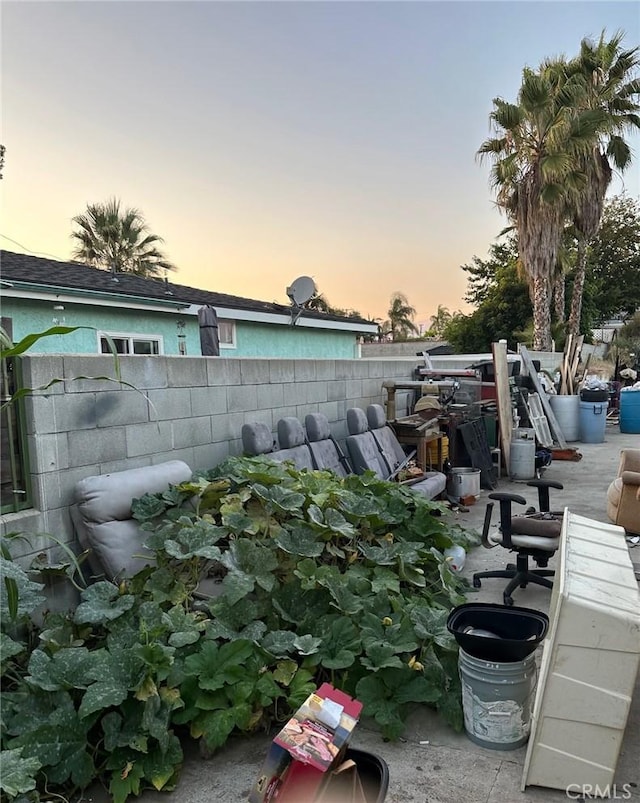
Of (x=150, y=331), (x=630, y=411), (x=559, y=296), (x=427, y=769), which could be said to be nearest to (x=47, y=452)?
(x=427, y=769)

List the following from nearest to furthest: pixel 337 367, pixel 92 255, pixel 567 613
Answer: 1. pixel 567 613
2. pixel 337 367
3. pixel 92 255

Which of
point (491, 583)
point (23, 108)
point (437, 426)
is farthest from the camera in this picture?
point (437, 426)

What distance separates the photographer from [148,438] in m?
3.23

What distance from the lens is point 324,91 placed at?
720 centimetres

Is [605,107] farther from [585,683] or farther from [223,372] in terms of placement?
[585,683]

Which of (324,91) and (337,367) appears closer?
(337,367)

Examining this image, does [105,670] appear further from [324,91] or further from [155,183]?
[155,183]

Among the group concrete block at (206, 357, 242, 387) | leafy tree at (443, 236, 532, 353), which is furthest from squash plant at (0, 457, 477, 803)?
leafy tree at (443, 236, 532, 353)

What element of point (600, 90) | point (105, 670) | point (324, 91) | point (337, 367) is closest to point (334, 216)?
point (324, 91)

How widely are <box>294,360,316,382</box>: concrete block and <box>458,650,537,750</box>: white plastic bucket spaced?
327 centimetres

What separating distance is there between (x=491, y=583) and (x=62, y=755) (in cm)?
273

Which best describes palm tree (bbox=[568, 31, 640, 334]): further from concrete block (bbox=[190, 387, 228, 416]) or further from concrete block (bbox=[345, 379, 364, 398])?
concrete block (bbox=[190, 387, 228, 416])

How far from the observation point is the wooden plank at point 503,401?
686cm

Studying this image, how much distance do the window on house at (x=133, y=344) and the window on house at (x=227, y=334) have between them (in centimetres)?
139
